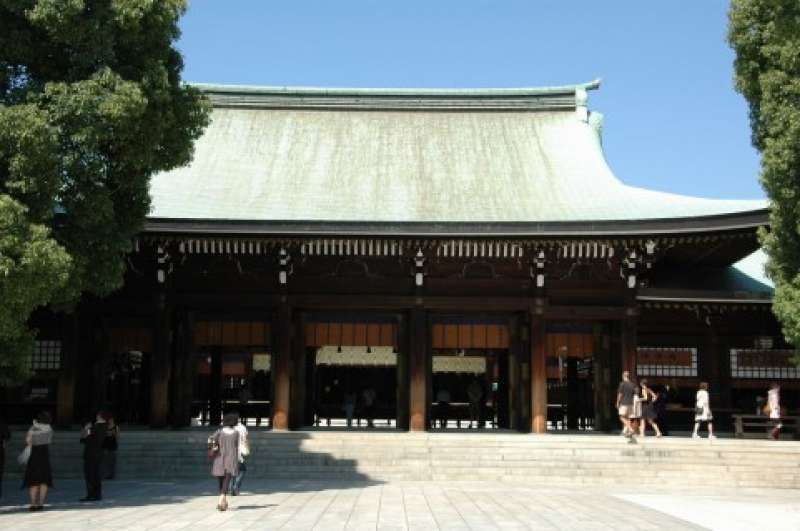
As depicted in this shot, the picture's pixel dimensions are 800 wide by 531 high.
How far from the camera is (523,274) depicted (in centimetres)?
2136

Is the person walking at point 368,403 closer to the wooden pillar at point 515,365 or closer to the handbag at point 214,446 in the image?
the wooden pillar at point 515,365

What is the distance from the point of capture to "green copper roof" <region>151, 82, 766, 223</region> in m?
21.6

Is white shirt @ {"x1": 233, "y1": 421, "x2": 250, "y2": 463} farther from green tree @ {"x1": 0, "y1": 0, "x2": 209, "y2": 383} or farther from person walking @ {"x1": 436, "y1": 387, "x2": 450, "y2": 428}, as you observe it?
person walking @ {"x1": 436, "y1": 387, "x2": 450, "y2": 428}

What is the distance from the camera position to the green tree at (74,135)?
41.1 ft

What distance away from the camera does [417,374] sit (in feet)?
68.3

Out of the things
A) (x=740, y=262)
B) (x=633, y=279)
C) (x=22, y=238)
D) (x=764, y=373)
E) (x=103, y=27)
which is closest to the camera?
(x=22, y=238)

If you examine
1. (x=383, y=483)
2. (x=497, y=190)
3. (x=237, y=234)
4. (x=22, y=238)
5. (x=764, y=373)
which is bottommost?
(x=383, y=483)

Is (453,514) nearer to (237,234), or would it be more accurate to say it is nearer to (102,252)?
(102,252)

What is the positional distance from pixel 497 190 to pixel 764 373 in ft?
27.3

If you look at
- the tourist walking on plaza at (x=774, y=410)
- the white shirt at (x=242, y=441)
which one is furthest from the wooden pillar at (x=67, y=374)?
the tourist walking on plaza at (x=774, y=410)

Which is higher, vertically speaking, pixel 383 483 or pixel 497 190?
pixel 497 190

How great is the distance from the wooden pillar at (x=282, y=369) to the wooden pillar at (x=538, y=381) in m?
5.83

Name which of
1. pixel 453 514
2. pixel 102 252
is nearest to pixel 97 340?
pixel 102 252

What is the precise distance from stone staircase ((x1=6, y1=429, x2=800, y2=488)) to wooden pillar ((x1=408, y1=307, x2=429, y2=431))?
161 centimetres
